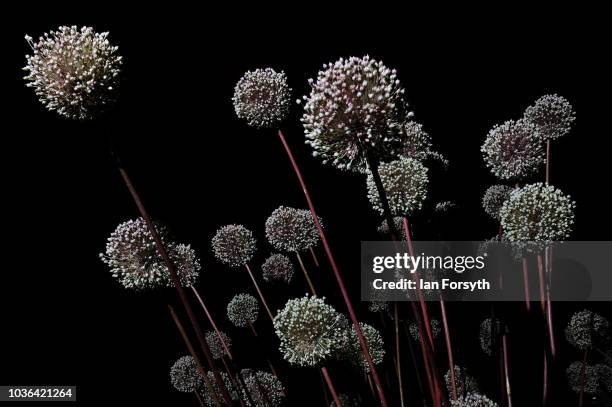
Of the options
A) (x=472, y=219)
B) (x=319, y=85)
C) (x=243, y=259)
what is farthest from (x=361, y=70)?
(x=472, y=219)

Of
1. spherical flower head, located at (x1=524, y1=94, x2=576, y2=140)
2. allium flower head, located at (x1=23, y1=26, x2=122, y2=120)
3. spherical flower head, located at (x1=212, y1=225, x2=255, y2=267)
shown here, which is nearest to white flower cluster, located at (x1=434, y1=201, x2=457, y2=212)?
spherical flower head, located at (x1=524, y1=94, x2=576, y2=140)

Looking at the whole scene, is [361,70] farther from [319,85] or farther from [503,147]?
[503,147]

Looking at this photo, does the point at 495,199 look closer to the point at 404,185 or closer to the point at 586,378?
the point at 404,185

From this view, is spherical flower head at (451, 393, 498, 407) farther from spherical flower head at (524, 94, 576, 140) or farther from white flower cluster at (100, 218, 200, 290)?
spherical flower head at (524, 94, 576, 140)

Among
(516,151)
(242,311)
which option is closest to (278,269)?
(242,311)

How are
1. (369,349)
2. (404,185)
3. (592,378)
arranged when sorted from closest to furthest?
(404,185)
(369,349)
(592,378)

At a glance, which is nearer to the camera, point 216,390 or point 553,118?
point 553,118

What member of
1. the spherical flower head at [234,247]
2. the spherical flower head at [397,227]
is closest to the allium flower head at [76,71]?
the spherical flower head at [234,247]
